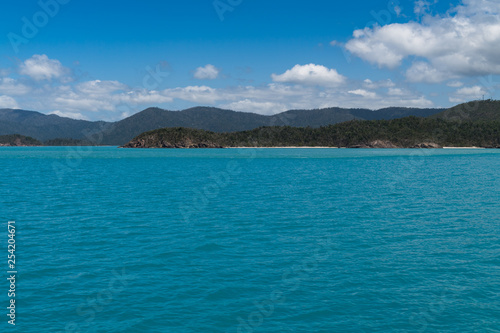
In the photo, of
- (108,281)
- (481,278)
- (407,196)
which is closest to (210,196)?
(407,196)

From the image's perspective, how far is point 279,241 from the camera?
33.8 metres

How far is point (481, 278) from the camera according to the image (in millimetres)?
24516

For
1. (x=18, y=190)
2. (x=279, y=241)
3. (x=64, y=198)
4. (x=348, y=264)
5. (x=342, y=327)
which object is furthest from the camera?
(x=18, y=190)

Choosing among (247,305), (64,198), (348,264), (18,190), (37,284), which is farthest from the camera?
(18,190)

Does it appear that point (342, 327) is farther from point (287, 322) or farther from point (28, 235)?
point (28, 235)

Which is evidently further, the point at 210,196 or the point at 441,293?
the point at 210,196

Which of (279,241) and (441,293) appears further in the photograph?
(279,241)

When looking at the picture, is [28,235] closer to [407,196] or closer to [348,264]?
[348,264]

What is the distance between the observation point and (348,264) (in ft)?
89.9

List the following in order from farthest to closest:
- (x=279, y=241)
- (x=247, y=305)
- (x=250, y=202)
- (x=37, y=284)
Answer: (x=250, y=202) < (x=279, y=241) < (x=37, y=284) < (x=247, y=305)

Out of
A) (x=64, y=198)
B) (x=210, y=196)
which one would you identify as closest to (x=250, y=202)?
(x=210, y=196)

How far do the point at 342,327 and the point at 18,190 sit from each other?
7058 centimetres

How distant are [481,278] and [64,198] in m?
55.5

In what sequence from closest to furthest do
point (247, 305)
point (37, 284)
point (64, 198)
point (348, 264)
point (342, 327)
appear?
point (342, 327), point (247, 305), point (37, 284), point (348, 264), point (64, 198)
